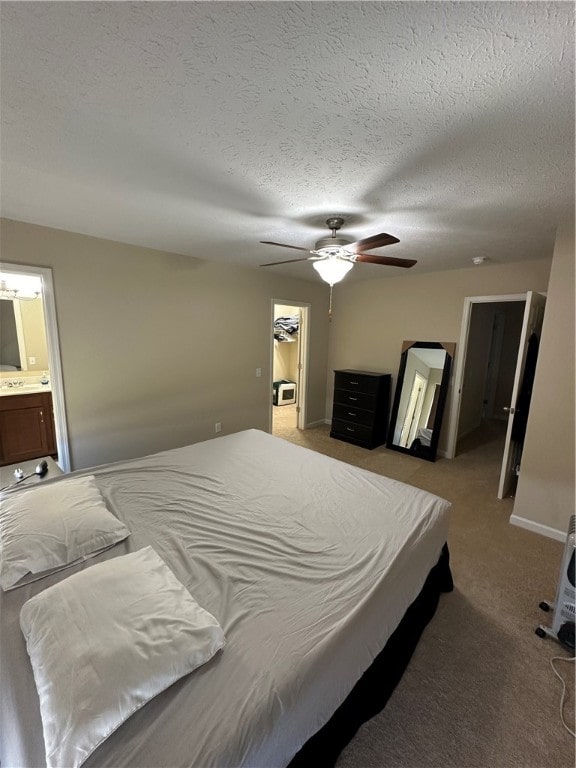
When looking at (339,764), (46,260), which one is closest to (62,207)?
(46,260)

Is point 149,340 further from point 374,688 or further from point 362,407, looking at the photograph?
point 374,688

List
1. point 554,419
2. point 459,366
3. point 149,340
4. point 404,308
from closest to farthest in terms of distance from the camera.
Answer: point 554,419 → point 149,340 → point 459,366 → point 404,308

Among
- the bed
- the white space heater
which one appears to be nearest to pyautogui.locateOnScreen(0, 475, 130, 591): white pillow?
the bed

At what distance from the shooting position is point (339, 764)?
1.18m

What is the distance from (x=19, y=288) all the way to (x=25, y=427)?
1.56m

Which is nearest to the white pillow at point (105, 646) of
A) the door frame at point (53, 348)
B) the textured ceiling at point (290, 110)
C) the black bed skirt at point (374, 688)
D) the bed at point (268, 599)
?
the bed at point (268, 599)

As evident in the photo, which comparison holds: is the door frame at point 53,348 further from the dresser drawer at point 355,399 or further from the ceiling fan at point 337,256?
the dresser drawer at point 355,399

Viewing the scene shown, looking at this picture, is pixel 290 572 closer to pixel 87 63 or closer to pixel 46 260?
pixel 87 63

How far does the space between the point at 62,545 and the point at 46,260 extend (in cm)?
229

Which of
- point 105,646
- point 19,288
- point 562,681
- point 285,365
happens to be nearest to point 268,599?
point 105,646

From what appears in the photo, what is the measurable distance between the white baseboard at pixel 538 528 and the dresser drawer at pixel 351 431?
6.20 feet

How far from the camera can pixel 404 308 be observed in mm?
4312

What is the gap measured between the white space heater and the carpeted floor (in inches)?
3.3

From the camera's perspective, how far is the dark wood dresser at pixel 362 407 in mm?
4328
